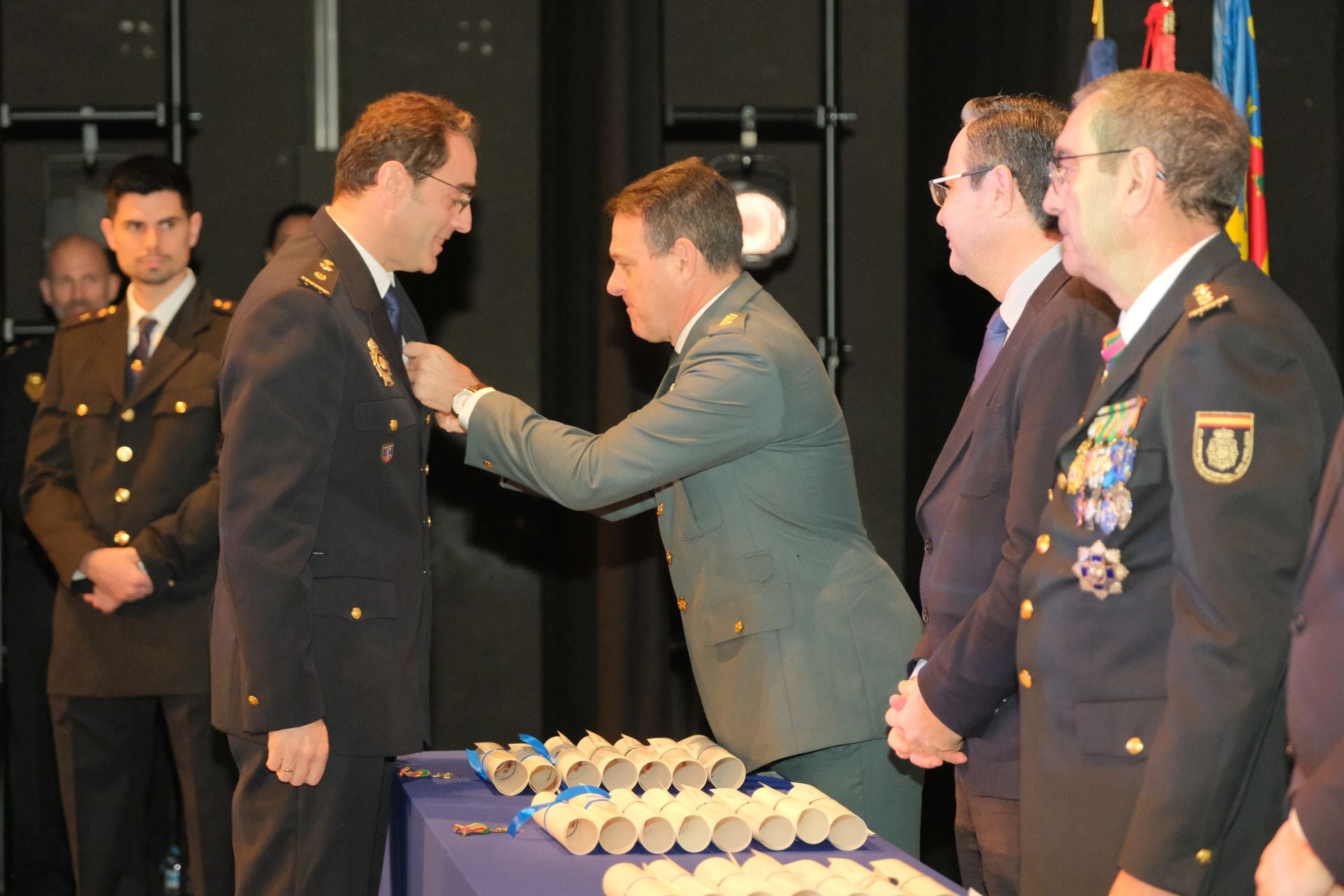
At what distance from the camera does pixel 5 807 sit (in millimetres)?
4668

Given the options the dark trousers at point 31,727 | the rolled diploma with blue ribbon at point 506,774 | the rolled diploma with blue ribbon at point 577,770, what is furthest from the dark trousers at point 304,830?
the dark trousers at point 31,727

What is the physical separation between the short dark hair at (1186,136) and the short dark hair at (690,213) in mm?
1080

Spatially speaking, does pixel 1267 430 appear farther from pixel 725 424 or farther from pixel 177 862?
pixel 177 862

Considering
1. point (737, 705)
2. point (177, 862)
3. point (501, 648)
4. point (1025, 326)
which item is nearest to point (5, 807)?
point (177, 862)

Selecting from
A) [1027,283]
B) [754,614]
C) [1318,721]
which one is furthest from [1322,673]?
[754,614]

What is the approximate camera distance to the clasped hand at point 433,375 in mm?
2760

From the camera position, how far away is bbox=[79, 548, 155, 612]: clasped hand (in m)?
3.57

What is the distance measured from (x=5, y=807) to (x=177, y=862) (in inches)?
27.1

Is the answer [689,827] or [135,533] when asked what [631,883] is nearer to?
[689,827]

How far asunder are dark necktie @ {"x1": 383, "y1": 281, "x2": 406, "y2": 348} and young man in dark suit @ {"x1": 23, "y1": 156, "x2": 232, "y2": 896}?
1022 millimetres

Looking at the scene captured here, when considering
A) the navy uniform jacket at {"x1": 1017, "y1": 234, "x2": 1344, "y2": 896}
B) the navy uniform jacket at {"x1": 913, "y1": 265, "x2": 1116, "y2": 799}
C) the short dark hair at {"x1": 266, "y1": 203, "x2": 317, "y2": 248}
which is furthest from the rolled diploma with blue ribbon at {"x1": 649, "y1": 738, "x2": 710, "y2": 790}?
the short dark hair at {"x1": 266, "y1": 203, "x2": 317, "y2": 248}

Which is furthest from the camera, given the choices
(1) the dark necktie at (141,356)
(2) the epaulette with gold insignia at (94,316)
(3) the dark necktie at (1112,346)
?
(2) the epaulette with gold insignia at (94,316)

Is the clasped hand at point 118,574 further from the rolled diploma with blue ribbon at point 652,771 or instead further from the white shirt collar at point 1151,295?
the white shirt collar at point 1151,295

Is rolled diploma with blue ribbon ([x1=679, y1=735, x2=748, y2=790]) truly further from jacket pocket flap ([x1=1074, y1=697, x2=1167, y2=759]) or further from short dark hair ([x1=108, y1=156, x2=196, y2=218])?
short dark hair ([x1=108, y1=156, x2=196, y2=218])
